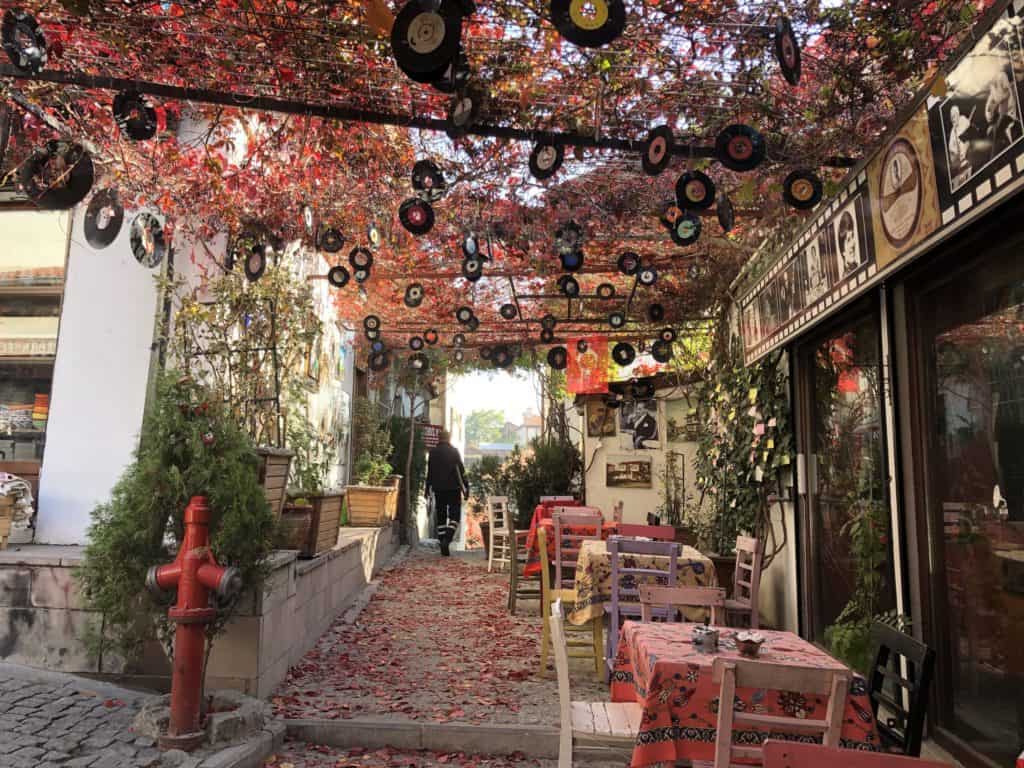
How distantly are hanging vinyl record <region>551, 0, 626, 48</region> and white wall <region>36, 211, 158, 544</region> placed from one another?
4058mm

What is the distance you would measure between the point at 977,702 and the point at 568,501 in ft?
22.9

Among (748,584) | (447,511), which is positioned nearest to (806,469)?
(748,584)

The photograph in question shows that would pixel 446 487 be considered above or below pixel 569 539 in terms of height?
above

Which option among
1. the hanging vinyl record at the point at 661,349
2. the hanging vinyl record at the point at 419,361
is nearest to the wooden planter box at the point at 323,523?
the hanging vinyl record at the point at 661,349

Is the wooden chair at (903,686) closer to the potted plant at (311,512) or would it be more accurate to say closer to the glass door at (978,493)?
the glass door at (978,493)

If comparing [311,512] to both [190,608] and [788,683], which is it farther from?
[788,683]

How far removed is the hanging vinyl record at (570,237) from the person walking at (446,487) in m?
6.31

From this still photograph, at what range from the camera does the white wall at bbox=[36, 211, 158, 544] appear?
5602mm

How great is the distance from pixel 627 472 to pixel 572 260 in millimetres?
6386

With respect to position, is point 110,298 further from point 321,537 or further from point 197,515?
point 197,515

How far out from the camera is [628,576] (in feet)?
16.1

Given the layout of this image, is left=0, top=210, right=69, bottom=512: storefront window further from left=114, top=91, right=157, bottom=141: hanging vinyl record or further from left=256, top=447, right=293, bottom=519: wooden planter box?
left=256, top=447, right=293, bottom=519: wooden planter box

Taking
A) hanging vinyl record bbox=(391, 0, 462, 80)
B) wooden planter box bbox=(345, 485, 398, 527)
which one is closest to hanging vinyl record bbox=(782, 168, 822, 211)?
hanging vinyl record bbox=(391, 0, 462, 80)

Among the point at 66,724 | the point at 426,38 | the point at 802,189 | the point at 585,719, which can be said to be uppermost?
the point at 802,189
